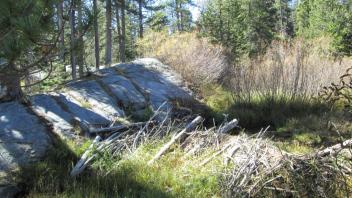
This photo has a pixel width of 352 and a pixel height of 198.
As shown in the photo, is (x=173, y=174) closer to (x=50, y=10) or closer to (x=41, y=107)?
(x=50, y=10)

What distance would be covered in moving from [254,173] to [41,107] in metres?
3.29

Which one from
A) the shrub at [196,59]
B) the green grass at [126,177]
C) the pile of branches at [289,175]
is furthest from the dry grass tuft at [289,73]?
the pile of branches at [289,175]

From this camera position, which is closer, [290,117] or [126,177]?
[126,177]

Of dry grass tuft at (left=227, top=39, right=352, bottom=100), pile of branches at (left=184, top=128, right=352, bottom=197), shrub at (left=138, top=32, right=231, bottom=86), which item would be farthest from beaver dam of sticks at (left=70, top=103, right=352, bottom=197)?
shrub at (left=138, top=32, right=231, bottom=86)

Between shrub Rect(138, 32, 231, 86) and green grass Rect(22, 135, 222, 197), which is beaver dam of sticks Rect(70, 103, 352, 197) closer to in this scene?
green grass Rect(22, 135, 222, 197)

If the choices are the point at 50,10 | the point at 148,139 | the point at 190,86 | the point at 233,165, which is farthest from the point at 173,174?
the point at 190,86

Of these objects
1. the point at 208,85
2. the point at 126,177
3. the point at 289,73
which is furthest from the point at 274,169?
the point at 208,85

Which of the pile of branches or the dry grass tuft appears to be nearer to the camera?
the pile of branches

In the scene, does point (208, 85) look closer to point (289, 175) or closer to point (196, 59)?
point (196, 59)

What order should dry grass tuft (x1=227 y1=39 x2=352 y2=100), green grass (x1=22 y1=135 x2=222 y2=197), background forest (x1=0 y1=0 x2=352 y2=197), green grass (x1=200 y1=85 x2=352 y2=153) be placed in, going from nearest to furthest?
background forest (x1=0 y1=0 x2=352 y2=197)
green grass (x1=22 y1=135 x2=222 y2=197)
green grass (x1=200 y1=85 x2=352 y2=153)
dry grass tuft (x1=227 y1=39 x2=352 y2=100)

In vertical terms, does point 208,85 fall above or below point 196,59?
below

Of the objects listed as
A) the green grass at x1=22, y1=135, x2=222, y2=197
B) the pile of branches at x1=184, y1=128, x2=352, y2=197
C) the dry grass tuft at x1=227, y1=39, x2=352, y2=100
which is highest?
the dry grass tuft at x1=227, y1=39, x2=352, y2=100

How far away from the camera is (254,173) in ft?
10.9

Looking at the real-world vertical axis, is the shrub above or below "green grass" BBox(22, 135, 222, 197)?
above
